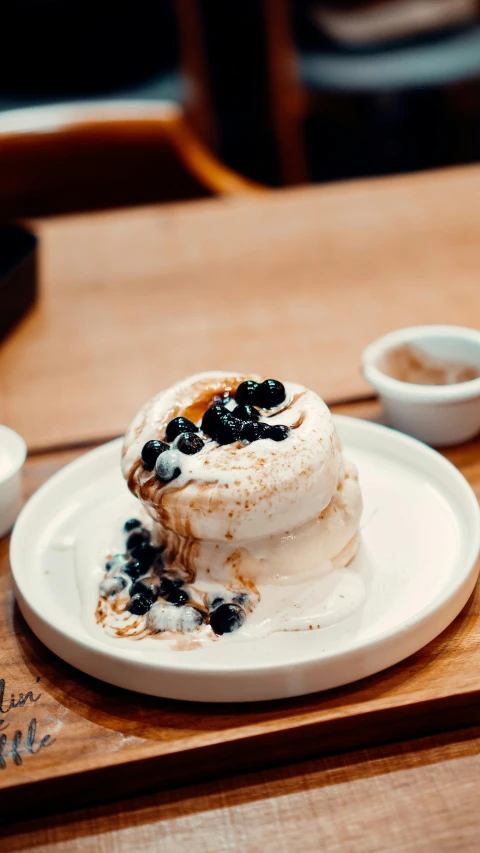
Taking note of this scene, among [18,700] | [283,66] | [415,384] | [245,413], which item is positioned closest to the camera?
[18,700]

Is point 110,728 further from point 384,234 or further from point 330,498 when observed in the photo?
point 384,234

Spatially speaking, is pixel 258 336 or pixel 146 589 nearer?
pixel 146 589

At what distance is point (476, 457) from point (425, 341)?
0.24 m

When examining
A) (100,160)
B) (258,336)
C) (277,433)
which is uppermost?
(277,433)

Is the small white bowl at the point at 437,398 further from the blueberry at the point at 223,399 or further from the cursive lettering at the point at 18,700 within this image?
the cursive lettering at the point at 18,700

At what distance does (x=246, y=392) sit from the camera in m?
1.10

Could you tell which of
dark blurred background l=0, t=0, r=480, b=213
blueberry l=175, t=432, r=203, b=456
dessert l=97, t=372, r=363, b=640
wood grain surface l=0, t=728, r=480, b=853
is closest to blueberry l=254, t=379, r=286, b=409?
dessert l=97, t=372, r=363, b=640

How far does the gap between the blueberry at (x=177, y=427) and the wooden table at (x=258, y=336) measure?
400 millimetres

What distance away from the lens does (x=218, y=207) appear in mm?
2367

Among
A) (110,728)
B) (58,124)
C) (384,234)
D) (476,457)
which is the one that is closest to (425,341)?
(476,457)

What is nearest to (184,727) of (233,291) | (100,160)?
(233,291)

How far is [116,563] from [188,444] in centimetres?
19

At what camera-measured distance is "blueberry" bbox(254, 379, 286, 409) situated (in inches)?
43.0

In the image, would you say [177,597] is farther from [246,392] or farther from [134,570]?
[246,392]
